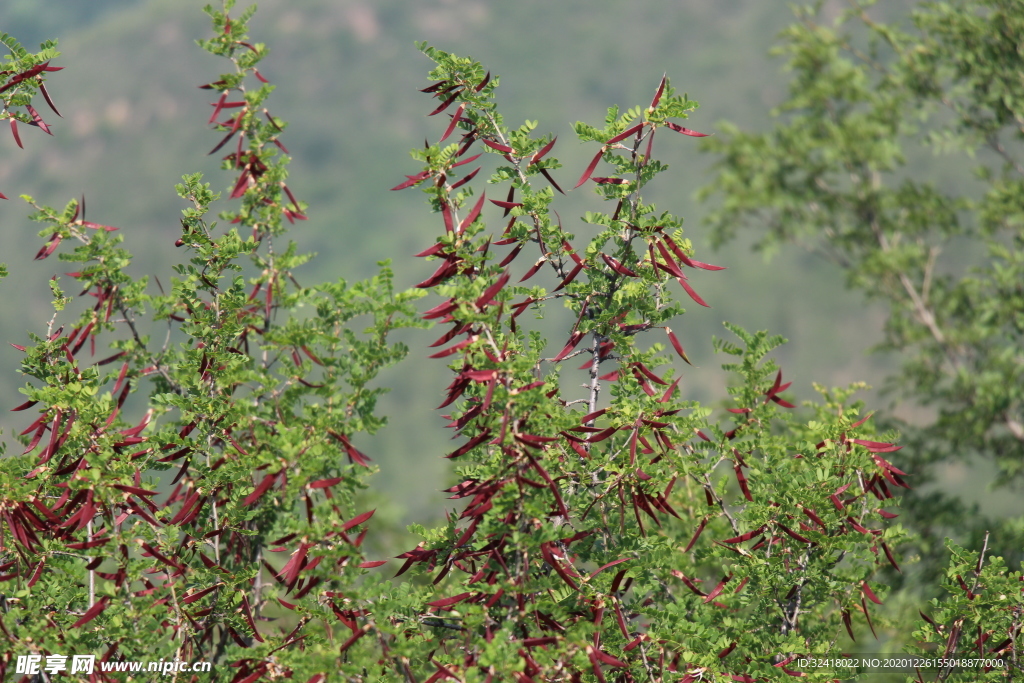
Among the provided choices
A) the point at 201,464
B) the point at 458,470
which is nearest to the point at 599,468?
the point at 458,470

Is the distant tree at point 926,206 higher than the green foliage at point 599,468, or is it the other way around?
the distant tree at point 926,206

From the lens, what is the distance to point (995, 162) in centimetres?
15475

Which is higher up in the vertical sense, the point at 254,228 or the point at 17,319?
the point at 17,319

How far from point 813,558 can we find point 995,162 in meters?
179

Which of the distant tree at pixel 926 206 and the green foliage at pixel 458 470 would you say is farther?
the distant tree at pixel 926 206

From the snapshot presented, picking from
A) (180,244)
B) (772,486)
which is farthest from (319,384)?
(772,486)

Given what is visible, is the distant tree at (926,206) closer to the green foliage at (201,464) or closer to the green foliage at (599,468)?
the green foliage at (599,468)

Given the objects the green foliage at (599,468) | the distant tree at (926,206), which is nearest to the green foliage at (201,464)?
the green foliage at (599,468)

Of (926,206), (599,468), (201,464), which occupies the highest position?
(926,206)

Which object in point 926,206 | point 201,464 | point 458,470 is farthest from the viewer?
point 926,206

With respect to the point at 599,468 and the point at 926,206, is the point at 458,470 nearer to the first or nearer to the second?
the point at 599,468

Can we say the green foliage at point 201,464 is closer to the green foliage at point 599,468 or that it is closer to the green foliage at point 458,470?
the green foliage at point 458,470

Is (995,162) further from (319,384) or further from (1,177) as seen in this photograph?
(1,177)

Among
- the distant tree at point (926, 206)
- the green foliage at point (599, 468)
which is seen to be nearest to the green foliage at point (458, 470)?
the green foliage at point (599, 468)
